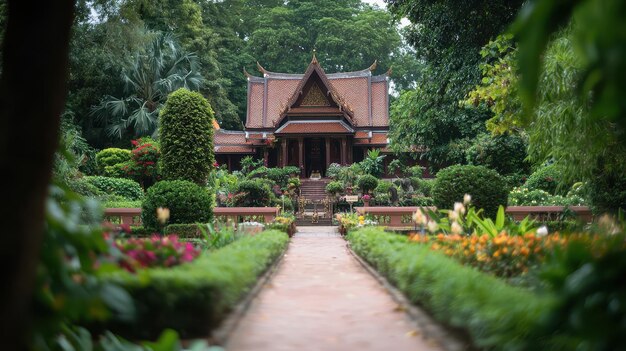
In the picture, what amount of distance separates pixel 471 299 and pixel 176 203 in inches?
414

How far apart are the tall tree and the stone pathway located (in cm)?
1199

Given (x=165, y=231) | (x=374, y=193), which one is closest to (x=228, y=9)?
(x=374, y=193)

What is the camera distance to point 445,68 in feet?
68.6

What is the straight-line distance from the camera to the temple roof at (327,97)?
3506cm

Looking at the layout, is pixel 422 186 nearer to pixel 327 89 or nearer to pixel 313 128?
pixel 313 128

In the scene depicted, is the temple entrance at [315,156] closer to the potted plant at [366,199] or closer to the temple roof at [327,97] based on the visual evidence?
the temple roof at [327,97]

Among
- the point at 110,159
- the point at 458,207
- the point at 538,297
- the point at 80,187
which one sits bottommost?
the point at 538,297

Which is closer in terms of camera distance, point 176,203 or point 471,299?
point 471,299

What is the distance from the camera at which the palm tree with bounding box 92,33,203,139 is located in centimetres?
3410

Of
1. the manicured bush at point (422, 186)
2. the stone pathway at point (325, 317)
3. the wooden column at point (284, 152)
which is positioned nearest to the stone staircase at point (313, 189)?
the wooden column at point (284, 152)

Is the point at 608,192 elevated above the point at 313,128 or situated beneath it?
situated beneath

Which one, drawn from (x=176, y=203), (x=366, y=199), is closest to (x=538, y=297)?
(x=176, y=203)

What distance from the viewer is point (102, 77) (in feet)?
112

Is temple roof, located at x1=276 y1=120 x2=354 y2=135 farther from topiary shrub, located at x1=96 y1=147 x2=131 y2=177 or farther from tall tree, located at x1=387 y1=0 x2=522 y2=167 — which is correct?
topiary shrub, located at x1=96 y1=147 x2=131 y2=177
